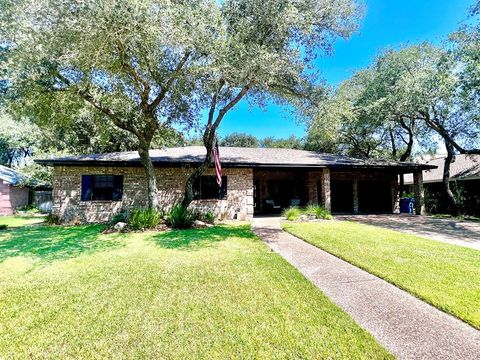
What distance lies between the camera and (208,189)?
14.4 meters

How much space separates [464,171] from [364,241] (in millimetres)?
19372

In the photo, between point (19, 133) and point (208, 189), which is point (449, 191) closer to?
point (208, 189)

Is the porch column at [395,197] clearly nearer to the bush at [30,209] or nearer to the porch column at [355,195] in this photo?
the porch column at [355,195]

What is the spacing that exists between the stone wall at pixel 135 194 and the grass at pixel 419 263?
18.0 ft

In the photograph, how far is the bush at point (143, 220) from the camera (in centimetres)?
1047

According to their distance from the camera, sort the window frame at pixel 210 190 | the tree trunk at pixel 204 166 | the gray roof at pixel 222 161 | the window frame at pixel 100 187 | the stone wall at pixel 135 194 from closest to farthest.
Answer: the tree trunk at pixel 204 166, the gray roof at pixel 222 161, the stone wall at pixel 135 194, the window frame at pixel 100 187, the window frame at pixel 210 190

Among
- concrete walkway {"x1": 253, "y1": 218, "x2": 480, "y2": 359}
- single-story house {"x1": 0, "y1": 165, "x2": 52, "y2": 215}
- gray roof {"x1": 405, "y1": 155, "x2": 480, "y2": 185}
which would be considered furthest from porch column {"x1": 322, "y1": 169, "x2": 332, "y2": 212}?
single-story house {"x1": 0, "y1": 165, "x2": 52, "y2": 215}

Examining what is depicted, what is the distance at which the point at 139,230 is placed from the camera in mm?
10406

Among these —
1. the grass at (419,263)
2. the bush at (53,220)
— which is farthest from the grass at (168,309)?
the bush at (53,220)

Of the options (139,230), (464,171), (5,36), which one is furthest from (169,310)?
(464,171)

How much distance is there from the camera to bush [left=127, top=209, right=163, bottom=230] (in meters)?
10.5

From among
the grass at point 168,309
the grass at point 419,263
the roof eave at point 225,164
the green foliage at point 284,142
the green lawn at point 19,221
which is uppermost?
the green foliage at point 284,142

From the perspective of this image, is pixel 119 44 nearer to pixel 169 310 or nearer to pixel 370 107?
pixel 169 310

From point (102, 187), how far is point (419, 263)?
527 inches
